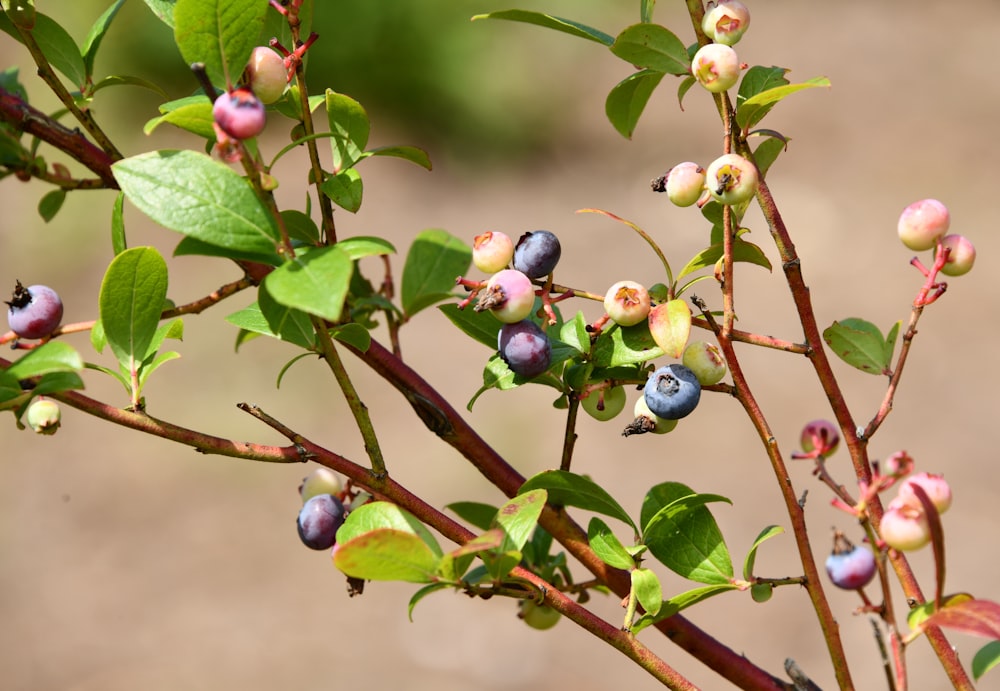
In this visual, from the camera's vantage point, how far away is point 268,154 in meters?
4.29

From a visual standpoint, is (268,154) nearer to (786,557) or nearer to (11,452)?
(11,452)

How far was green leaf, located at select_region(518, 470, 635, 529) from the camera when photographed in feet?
1.66

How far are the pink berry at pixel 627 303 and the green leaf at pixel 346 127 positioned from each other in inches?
6.4

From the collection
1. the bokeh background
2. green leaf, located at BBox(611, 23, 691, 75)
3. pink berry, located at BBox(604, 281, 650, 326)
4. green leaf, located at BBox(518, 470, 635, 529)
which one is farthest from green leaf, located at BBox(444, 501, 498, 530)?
the bokeh background

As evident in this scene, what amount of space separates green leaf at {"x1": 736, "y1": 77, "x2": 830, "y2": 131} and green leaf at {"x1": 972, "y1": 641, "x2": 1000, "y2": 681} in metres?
0.29

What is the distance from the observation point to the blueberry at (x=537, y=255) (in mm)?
508

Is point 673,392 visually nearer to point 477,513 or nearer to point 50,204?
point 477,513

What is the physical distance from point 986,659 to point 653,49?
1.16 ft

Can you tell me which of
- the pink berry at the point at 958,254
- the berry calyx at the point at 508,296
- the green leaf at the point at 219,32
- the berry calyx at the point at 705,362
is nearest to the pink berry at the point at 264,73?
the green leaf at the point at 219,32

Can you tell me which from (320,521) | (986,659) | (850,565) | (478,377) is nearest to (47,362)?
(320,521)

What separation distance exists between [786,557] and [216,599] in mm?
1712

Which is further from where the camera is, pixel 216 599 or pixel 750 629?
pixel 216 599

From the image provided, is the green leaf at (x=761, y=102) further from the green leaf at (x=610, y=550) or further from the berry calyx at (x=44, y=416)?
the berry calyx at (x=44, y=416)

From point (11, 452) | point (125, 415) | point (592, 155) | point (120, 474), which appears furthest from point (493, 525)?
point (592, 155)
